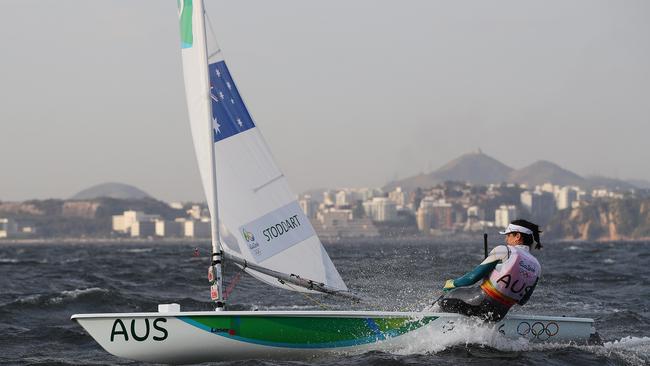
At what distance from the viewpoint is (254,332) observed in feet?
33.8

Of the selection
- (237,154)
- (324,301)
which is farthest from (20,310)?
(237,154)

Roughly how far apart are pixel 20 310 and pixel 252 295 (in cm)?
477

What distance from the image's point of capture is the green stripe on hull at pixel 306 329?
33.5ft

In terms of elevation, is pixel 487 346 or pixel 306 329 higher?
pixel 306 329

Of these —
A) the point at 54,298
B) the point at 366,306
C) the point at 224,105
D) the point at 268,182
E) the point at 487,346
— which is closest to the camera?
the point at 487,346

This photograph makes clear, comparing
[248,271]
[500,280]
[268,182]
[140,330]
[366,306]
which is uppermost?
[268,182]

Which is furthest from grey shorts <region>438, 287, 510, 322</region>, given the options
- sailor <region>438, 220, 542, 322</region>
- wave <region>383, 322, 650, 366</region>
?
wave <region>383, 322, 650, 366</region>

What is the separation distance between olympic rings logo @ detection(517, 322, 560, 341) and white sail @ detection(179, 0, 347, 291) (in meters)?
2.17

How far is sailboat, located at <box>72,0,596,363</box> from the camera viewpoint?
10117 mm

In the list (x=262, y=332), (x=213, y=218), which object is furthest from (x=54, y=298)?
(x=262, y=332)

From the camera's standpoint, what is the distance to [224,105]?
1133 centimetres

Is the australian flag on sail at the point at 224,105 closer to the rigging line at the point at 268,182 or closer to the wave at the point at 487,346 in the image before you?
the rigging line at the point at 268,182

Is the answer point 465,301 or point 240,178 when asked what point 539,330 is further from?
point 240,178

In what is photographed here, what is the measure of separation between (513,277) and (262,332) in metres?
2.73
